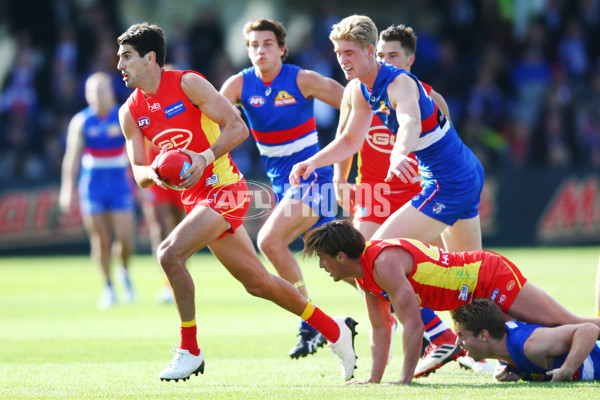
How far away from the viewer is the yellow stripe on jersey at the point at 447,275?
6.11 metres

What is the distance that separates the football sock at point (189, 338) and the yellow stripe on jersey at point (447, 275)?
1.66m

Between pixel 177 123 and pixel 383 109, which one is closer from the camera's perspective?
pixel 383 109

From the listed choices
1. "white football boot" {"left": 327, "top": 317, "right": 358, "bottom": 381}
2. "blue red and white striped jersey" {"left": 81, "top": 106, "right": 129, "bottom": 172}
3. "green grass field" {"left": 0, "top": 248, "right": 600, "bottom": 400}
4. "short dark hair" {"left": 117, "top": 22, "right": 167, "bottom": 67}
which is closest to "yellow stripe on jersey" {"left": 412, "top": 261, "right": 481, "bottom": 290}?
"green grass field" {"left": 0, "top": 248, "right": 600, "bottom": 400}

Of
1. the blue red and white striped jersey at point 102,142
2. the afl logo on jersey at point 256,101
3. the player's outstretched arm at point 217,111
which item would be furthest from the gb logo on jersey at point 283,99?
the blue red and white striped jersey at point 102,142

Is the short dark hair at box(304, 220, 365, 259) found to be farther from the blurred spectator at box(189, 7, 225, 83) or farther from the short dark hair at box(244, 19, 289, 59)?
the blurred spectator at box(189, 7, 225, 83)

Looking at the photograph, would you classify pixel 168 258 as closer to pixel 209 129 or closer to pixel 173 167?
pixel 173 167

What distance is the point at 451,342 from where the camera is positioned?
6.86 meters

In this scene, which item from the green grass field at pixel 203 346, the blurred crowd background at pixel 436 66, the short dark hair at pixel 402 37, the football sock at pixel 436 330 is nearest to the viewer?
the green grass field at pixel 203 346

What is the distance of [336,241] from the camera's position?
602cm

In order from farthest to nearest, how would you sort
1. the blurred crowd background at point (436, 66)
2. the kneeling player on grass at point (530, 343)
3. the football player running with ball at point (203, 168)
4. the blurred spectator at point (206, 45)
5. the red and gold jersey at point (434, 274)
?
the blurred spectator at point (206, 45)
the blurred crowd background at point (436, 66)
the football player running with ball at point (203, 168)
the red and gold jersey at point (434, 274)
the kneeling player on grass at point (530, 343)

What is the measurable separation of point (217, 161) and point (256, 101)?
1575 mm

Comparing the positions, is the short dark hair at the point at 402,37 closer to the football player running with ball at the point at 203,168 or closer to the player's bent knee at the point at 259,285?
the football player running with ball at the point at 203,168

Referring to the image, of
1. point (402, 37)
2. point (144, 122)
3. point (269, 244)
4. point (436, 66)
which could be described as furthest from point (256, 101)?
point (436, 66)

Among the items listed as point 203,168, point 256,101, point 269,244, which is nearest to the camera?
point 203,168
